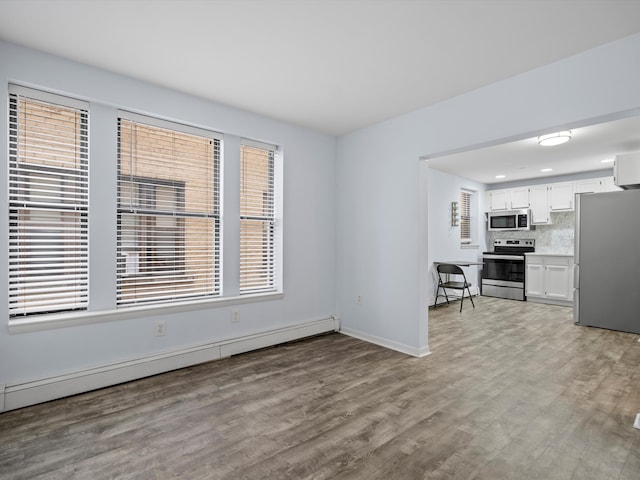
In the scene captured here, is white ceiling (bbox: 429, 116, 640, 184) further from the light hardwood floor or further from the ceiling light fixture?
the light hardwood floor

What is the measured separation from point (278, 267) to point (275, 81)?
2012mm

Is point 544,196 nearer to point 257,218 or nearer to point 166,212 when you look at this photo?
point 257,218

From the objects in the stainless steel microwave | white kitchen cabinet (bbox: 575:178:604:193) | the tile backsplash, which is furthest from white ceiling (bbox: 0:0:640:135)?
the tile backsplash

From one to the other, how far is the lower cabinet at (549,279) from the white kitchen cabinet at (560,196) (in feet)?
3.34

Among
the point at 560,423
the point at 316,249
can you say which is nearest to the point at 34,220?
the point at 316,249

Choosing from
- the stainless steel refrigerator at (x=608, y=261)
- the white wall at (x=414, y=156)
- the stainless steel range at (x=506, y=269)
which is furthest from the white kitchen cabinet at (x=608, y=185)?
the white wall at (x=414, y=156)

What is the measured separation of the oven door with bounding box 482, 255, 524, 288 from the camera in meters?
6.63

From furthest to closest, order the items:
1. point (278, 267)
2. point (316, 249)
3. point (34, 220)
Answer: point (316, 249), point (278, 267), point (34, 220)

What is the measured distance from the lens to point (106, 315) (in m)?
2.72

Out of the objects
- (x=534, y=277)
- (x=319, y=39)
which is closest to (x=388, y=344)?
A: (x=319, y=39)

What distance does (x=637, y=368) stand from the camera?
10.6 ft

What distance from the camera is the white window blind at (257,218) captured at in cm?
366

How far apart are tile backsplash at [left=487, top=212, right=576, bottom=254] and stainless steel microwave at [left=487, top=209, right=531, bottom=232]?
1.01ft

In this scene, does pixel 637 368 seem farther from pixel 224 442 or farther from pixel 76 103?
pixel 76 103
